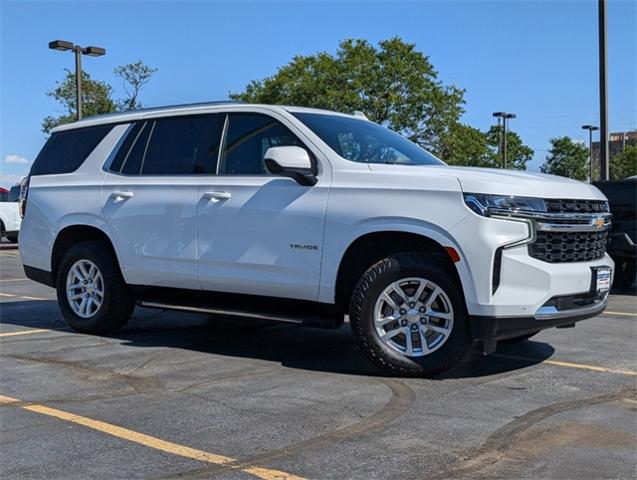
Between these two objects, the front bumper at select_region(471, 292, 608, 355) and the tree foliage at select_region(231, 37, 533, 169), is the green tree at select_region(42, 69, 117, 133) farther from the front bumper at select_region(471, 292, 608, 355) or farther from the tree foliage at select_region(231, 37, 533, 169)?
the front bumper at select_region(471, 292, 608, 355)

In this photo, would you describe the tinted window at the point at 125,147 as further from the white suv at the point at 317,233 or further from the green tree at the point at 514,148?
the green tree at the point at 514,148

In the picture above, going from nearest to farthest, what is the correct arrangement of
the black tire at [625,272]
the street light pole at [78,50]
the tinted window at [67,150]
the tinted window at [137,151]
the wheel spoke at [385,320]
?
1. the wheel spoke at [385,320]
2. the tinted window at [137,151]
3. the tinted window at [67,150]
4. the black tire at [625,272]
5. the street light pole at [78,50]

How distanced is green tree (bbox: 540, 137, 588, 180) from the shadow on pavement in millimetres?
61881

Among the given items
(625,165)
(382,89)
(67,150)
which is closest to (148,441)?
(67,150)

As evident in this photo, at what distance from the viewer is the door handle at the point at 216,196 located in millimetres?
6145

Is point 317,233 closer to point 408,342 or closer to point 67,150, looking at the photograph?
point 408,342

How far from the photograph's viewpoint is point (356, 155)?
590cm

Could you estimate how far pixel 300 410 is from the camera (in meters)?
4.56

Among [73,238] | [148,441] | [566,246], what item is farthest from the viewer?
[73,238]

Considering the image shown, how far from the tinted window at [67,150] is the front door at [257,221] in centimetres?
170

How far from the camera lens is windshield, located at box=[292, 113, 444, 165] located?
595cm

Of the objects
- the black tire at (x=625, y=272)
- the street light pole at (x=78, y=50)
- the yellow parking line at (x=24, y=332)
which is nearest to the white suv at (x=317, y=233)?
the yellow parking line at (x=24, y=332)

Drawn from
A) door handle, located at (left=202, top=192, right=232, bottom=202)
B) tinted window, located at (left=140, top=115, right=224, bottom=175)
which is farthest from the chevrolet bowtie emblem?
tinted window, located at (left=140, top=115, right=224, bottom=175)

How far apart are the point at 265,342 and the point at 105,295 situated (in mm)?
1577
